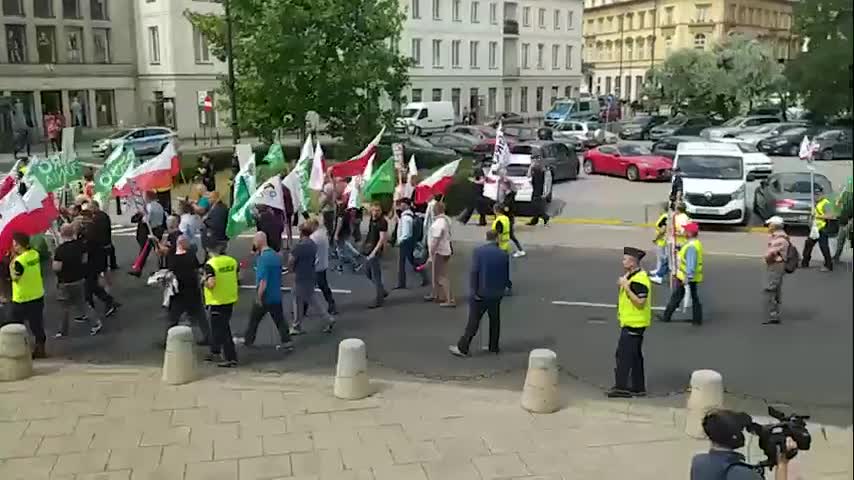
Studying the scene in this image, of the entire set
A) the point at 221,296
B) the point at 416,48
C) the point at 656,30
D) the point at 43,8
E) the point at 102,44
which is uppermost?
the point at 656,30

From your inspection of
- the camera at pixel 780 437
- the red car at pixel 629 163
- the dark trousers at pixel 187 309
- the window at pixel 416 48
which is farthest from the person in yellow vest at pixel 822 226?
the window at pixel 416 48

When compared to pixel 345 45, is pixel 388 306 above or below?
below

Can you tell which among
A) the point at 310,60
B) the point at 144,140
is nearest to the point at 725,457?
the point at 310,60

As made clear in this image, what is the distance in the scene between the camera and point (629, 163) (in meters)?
30.7

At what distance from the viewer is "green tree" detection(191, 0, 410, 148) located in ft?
89.5

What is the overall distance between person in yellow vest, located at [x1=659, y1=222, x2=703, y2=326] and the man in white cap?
0.93 metres

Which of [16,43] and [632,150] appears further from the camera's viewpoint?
[16,43]

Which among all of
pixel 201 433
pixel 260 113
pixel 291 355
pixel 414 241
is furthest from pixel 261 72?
pixel 201 433

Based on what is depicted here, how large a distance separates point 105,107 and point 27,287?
4533 cm

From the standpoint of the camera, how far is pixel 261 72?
27562 mm

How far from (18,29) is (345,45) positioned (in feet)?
97.1

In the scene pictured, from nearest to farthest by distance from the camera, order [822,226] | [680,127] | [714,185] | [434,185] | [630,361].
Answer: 1. [630,361]
2. [822,226]
3. [434,185]
4. [714,185]
5. [680,127]

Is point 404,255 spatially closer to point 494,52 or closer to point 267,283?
point 267,283

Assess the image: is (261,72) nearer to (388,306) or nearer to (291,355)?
(388,306)
